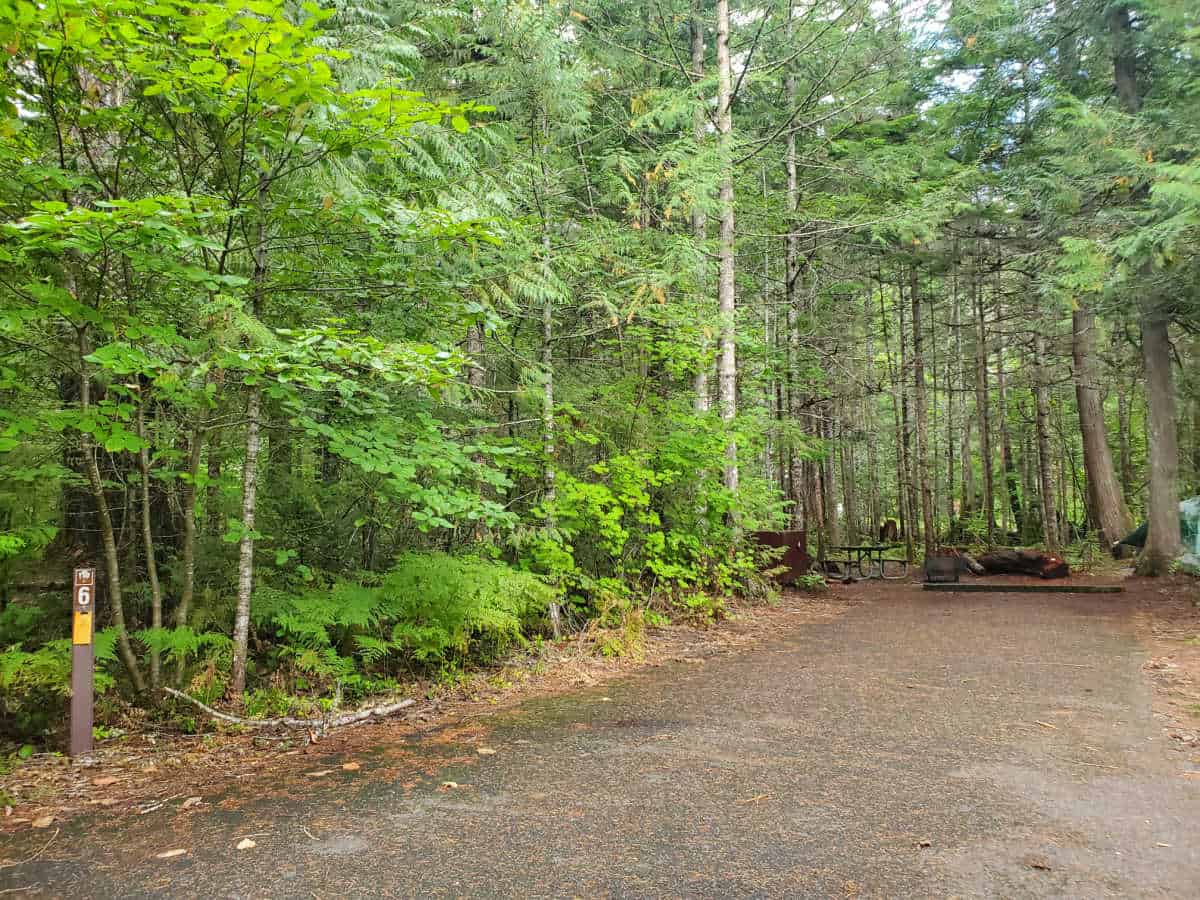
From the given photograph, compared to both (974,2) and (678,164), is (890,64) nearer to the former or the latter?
(974,2)

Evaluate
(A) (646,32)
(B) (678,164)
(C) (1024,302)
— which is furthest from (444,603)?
(C) (1024,302)

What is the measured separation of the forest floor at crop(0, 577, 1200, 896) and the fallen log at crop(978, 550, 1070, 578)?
350 inches

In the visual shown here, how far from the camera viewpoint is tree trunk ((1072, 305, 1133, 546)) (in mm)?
16391

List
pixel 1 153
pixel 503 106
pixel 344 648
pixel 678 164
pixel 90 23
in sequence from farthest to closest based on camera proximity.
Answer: pixel 678 164, pixel 503 106, pixel 344 648, pixel 1 153, pixel 90 23

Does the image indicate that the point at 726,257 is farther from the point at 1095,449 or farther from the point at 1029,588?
the point at 1095,449

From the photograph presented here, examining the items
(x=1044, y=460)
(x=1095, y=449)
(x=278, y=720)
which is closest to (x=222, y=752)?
(x=278, y=720)

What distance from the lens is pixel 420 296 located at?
557 centimetres

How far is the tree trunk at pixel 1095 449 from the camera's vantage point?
53.8 feet

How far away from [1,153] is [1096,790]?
6.66 m

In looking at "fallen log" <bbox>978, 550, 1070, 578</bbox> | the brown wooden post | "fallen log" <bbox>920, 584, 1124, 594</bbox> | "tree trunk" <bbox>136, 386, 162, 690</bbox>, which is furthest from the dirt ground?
"fallen log" <bbox>978, 550, 1070, 578</bbox>

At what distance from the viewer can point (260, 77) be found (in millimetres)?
3945

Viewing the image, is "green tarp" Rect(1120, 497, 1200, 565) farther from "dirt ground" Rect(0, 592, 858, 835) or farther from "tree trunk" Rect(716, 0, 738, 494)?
"dirt ground" Rect(0, 592, 858, 835)

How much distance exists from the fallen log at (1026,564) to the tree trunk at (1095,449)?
123 inches

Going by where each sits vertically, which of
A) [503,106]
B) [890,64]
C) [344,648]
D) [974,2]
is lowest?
[344,648]
